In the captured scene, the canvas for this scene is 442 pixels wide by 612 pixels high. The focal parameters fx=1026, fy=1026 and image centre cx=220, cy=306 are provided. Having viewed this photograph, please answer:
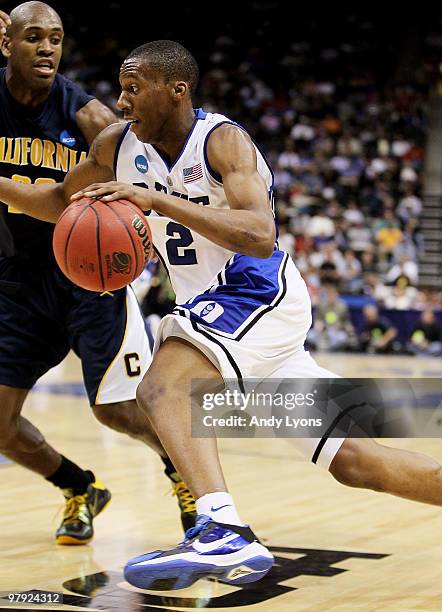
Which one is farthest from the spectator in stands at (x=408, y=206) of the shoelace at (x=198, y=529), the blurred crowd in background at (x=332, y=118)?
the shoelace at (x=198, y=529)

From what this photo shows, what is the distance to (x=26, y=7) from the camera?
4.44 m

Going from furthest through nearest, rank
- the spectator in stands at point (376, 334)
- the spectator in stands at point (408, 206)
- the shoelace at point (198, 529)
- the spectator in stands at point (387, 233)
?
the spectator in stands at point (408, 206), the spectator in stands at point (387, 233), the spectator in stands at point (376, 334), the shoelace at point (198, 529)

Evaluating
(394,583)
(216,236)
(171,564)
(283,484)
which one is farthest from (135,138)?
(283,484)

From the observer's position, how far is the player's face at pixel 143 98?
346 centimetres

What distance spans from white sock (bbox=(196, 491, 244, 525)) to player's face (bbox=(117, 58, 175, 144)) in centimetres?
126

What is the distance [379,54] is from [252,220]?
69.1 feet

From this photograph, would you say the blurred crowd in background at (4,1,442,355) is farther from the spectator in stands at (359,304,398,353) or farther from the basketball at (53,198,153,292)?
the basketball at (53,198,153,292)

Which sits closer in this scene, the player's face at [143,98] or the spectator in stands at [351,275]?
the player's face at [143,98]

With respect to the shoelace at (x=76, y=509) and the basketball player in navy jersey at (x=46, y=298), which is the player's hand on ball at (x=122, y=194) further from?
the shoelace at (x=76, y=509)

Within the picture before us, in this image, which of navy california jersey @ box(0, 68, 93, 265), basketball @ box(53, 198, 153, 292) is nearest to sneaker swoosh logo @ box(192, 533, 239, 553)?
→ basketball @ box(53, 198, 153, 292)

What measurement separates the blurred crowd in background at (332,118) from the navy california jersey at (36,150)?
11.6 metres

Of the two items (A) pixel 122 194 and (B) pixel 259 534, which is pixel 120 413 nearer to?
(B) pixel 259 534

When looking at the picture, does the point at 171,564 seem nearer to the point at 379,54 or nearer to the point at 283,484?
the point at 283,484

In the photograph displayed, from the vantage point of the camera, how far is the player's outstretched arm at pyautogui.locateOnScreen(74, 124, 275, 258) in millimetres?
3189
